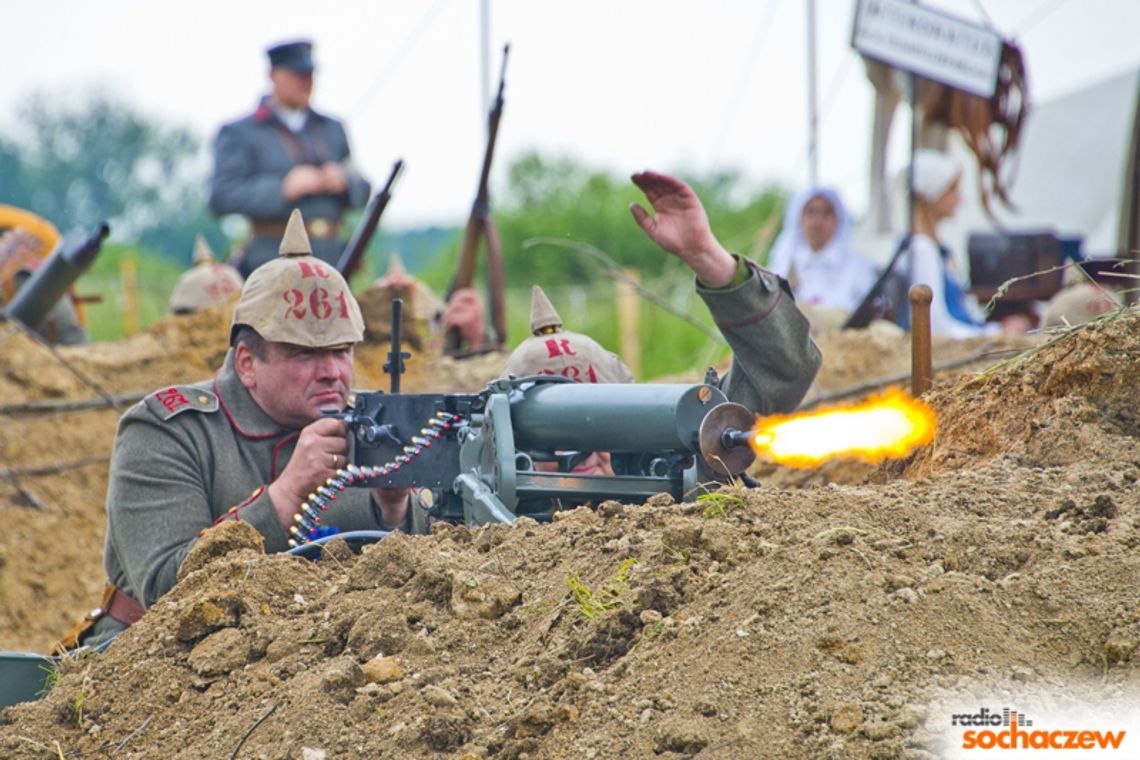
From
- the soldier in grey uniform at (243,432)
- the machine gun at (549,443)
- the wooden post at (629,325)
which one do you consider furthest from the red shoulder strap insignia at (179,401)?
the wooden post at (629,325)

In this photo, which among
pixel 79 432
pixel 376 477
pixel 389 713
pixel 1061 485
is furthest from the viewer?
pixel 79 432

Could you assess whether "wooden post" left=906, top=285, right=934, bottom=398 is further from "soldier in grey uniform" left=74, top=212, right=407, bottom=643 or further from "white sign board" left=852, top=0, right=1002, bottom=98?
"white sign board" left=852, top=0, right=1002, bottom=98

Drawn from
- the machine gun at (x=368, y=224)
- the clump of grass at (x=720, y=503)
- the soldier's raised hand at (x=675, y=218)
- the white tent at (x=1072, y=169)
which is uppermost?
the white tent at (x=1072, y=169)

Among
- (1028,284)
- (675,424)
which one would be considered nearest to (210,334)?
(1028,284)

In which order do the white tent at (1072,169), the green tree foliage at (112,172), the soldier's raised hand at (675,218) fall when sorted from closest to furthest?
1. the soldier's raised hand at (675,218)
2. the white tent at (1072,169)
3. the green tree foliage at (112,172)

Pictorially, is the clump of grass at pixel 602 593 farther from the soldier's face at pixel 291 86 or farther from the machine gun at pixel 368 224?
the soldier's face at pixel 291 86

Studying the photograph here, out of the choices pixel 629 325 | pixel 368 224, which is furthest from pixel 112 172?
pixel 368 224

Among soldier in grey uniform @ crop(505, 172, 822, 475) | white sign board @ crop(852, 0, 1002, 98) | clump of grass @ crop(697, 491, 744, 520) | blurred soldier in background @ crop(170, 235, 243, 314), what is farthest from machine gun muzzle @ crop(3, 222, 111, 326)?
clump of grass @ crop(697, 491, 744, 520)

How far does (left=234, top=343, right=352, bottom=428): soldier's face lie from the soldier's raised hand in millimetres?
1250

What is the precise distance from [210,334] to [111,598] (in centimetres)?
629

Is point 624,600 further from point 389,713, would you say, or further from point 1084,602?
point 1084,602

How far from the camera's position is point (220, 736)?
12.4 feet

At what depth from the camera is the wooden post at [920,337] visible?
591 centimetres

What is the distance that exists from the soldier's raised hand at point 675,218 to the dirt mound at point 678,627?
1.28 meters
